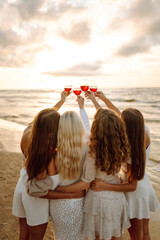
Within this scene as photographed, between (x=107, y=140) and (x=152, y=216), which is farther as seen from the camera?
→ (x=152, y=216)

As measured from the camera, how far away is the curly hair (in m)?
1.98

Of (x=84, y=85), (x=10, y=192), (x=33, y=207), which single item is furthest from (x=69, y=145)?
(x=10, y=192)

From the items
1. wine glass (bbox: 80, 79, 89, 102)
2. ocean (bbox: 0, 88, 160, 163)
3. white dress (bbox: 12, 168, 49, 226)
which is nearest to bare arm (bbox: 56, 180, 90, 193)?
white dress (bbox: 12, 168, 49, 226)

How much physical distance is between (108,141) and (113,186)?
1.76 ft

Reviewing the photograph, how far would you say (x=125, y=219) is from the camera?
86.3 inches

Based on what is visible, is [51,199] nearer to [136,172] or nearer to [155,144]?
[136,172]

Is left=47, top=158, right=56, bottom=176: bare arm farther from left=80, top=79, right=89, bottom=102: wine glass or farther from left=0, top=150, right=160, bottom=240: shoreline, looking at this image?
left=0, top=150, right=160, bottom=240: shoreline

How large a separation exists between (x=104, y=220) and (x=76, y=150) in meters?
0.82

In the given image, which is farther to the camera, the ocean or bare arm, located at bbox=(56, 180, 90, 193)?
the ocean

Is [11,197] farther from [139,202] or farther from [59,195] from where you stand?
[139,202]

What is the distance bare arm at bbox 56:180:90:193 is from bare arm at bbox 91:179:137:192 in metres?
0.09

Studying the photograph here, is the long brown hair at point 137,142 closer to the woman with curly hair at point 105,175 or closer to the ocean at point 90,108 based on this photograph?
the woman with curly hair at point 105,175

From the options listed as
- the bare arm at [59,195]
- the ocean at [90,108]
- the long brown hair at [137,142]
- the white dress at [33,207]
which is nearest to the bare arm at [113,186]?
the long brown hair at [137,142]

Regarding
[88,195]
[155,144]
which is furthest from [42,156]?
[155,144]
